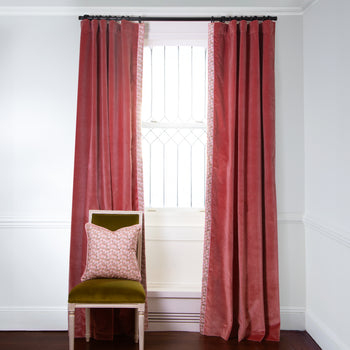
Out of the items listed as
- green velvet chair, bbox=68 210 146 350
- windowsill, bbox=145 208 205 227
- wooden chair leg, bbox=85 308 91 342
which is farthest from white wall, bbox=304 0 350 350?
wooden chair leg, bbox=85 308 91 342

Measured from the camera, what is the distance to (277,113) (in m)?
2.97

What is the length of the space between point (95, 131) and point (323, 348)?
90.9 inches

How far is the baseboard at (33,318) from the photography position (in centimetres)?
292

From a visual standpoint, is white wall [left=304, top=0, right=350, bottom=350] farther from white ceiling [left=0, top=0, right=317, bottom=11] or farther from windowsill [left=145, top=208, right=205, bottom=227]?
windowsill [left=145, top=208, right=205, bottom=227]

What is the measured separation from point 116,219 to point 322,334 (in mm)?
1711

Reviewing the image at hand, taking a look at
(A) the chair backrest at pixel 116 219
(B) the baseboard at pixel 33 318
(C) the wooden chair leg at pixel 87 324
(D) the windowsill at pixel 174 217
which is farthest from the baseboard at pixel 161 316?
(D) the windowsill at pixel 174 217

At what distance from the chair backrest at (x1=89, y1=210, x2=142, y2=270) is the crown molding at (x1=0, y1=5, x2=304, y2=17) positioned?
1.59m

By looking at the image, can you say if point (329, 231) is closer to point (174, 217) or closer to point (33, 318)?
point (174, 217)

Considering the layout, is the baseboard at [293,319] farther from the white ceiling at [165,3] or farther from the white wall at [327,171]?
the white ceiling at [165,3]

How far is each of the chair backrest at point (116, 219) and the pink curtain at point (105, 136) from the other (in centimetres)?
10

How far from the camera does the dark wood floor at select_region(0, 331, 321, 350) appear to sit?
2635 millimetres

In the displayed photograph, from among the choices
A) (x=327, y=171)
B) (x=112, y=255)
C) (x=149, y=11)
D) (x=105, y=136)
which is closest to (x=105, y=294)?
(x=112, y=255)

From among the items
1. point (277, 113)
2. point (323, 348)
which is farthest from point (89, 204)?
point (323, 348)

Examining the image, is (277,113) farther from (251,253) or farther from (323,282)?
(323,282)
